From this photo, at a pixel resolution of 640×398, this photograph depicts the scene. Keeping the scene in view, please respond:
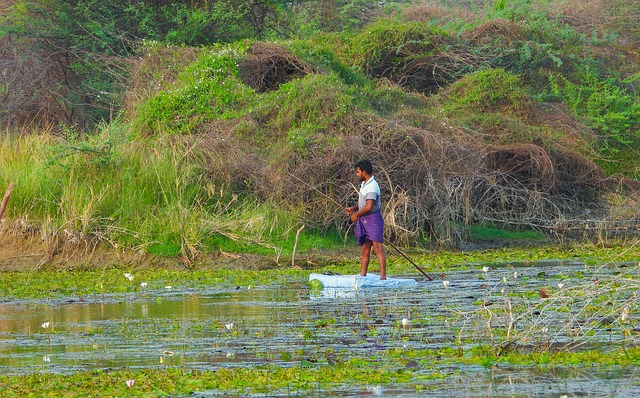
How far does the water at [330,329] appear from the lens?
8156mm

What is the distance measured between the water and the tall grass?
348cm

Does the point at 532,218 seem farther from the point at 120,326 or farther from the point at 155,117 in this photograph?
the point at 120,326

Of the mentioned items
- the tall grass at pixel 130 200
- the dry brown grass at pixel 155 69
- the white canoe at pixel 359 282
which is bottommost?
the white canoe at pixel 359 282

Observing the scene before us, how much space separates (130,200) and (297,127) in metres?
3.85

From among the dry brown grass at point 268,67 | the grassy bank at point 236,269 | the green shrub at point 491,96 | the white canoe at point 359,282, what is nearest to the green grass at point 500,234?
the grassy bank at point 236,269

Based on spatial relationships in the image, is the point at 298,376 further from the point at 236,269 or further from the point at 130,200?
the point at 130,200

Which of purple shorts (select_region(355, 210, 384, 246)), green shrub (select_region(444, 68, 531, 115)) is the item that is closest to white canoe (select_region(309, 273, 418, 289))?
purple shorts (select_region(355, 210, 384, 246))

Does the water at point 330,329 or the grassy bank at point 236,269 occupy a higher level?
Result: the water at point 330,329

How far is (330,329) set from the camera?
1052 centimetres

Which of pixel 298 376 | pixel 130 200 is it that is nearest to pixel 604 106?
pixel 130 200

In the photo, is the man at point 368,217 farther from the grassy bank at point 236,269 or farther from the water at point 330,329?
the grassy bank at point 236,269

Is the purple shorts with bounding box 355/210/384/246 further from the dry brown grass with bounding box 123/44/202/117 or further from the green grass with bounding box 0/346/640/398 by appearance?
the dry brown grass with bounding box 123/44/202/117

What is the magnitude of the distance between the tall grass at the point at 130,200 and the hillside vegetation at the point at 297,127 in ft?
0.12

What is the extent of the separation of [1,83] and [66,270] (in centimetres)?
1089
